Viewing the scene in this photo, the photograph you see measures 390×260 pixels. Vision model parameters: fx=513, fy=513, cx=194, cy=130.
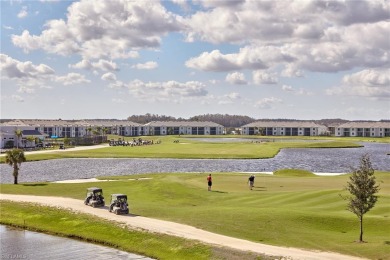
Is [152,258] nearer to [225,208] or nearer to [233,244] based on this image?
[233,244]

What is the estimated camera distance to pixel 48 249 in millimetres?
36594

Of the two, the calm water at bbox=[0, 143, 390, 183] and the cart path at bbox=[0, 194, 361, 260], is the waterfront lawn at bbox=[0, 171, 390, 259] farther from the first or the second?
the calm water at bbox=[0, 143, 390, 183]

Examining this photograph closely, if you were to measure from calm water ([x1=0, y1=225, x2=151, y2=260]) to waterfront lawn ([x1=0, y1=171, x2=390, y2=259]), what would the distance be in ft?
22.6

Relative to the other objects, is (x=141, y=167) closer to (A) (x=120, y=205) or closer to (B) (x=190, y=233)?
(A) (x=120, y=205)

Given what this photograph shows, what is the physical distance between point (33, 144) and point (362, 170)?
159 m

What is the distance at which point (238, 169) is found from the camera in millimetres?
106125

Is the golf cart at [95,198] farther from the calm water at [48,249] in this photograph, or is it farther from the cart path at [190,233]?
the calm water at [48,249]

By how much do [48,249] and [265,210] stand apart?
17110mm

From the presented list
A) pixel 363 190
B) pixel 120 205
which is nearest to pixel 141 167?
pixel 120 205

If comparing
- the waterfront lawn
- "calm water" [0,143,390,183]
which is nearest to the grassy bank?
the waterfront lawn

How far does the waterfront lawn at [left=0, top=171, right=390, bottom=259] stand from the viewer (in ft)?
114

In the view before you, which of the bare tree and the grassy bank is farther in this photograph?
the bare tree

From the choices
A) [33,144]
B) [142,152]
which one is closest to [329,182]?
[142,152]

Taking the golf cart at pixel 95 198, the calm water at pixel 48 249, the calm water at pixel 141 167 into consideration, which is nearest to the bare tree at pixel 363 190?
the calm water at pixel 48 249
